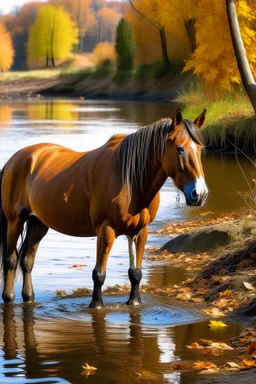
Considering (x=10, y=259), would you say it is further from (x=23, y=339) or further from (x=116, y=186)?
(x=23, y=339)

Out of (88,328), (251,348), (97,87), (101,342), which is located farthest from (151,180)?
(97,87)

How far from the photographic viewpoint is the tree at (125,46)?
3706 inches

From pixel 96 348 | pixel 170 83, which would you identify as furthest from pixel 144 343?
pixel 170 83

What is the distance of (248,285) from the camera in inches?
357

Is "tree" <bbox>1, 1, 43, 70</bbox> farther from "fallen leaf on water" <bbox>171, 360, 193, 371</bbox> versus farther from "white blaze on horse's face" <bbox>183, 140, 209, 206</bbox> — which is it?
"fallen leaf on water" <bbox>171, 360, 193, 371</bbox>

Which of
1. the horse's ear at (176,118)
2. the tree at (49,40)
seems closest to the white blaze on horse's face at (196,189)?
the horse's ear at (176,118)

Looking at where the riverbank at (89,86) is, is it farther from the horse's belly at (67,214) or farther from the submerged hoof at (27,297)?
the horse's belly at (67,214)

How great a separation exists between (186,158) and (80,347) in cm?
177

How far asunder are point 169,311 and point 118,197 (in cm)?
110

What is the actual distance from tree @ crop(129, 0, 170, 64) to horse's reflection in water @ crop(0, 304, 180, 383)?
3674 mm

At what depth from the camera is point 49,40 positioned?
143875mm

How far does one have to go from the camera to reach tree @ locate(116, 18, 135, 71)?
3706 inches

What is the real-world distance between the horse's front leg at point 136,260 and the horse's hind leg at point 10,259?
1.29 metres

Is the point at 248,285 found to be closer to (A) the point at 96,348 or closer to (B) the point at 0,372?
(A) the point at 96,348
